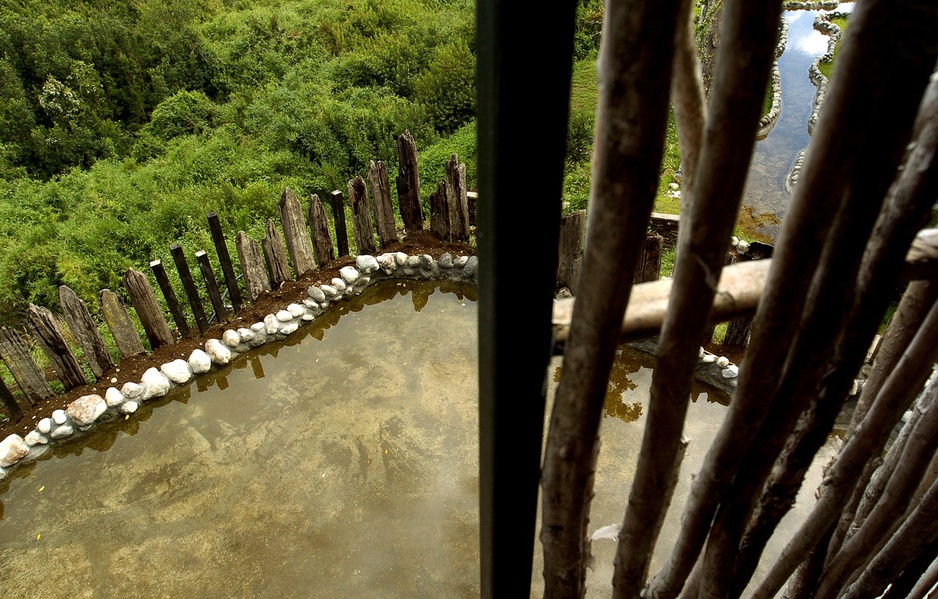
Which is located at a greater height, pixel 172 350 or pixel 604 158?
pixel 604 158

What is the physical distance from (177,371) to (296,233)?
5.13 feet

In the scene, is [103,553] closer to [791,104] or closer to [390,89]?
[390,89]

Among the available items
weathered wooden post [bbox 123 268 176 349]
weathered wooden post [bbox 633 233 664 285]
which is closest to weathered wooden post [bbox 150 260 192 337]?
weathered wooden post [bbox 123 268 176 349]

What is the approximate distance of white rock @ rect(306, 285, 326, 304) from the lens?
5.44 metres

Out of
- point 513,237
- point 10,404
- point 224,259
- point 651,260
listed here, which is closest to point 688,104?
point 513,237

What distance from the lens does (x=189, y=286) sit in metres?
4.87

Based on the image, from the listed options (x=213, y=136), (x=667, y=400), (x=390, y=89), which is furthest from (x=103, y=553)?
(x=390, y=89)

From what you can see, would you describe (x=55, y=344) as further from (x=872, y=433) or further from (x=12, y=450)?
(x=872, y=433)

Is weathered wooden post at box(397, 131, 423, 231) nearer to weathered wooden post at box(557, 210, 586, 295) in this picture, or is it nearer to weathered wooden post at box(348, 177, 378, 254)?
weathered wooden post at box(348, 177, 378, 254)

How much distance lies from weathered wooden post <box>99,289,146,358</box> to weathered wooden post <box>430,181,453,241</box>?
2867 millimetres

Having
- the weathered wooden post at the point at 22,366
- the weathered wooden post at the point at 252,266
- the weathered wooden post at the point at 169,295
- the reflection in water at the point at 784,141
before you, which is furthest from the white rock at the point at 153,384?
the reflection in water at the point at 784,141

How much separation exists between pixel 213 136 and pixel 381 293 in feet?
18.0

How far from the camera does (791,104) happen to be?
10.6m

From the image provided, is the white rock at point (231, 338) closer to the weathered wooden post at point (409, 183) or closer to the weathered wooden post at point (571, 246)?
the weathered wooden post at point (409, 183)
